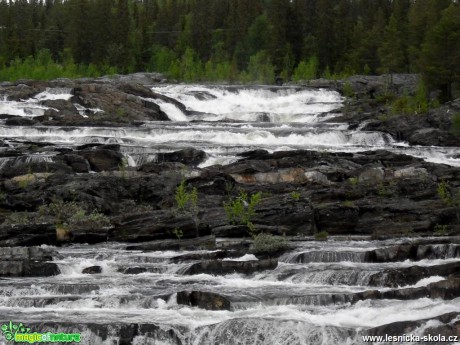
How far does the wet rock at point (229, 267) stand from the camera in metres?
20.5

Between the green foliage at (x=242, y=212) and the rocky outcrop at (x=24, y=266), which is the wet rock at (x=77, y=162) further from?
the rocky outcrop at (x=24, y=266)

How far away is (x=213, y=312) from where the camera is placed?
55.7ft

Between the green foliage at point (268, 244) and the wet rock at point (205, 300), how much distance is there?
17.1ft

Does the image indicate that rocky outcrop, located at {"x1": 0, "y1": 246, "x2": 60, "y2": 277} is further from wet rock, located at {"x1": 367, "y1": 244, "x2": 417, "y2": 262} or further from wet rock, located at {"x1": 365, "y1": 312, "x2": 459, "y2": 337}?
wet rock, located at {"x1": 365, "y1": 312, "x2": 459, "y2": 337}

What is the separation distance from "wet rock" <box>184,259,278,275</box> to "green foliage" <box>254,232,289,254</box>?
1455mm

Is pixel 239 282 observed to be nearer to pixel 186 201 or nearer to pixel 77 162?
pixel 186 201

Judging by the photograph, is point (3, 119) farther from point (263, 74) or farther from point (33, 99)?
point (263, 74)

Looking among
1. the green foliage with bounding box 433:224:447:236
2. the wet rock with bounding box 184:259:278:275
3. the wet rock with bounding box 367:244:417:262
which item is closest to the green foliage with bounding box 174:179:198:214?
the wet rock with bounding box 184:259:278:275

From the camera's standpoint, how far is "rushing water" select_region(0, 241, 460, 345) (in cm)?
1567

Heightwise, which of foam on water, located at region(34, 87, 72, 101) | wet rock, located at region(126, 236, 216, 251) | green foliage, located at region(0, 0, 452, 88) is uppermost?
green foliage, located at region(0, 0, 452, 88)

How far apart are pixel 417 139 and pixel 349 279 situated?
26827 millimetres

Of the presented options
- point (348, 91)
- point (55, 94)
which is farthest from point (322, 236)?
point (348, 91)

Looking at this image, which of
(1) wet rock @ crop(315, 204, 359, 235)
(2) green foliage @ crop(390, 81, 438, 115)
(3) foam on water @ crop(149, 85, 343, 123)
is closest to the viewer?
(1) wet rock @ crop(315, 204, 359, 235)

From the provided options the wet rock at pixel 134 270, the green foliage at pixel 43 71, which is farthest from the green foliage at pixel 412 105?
the green foliage at pixel 43 71
